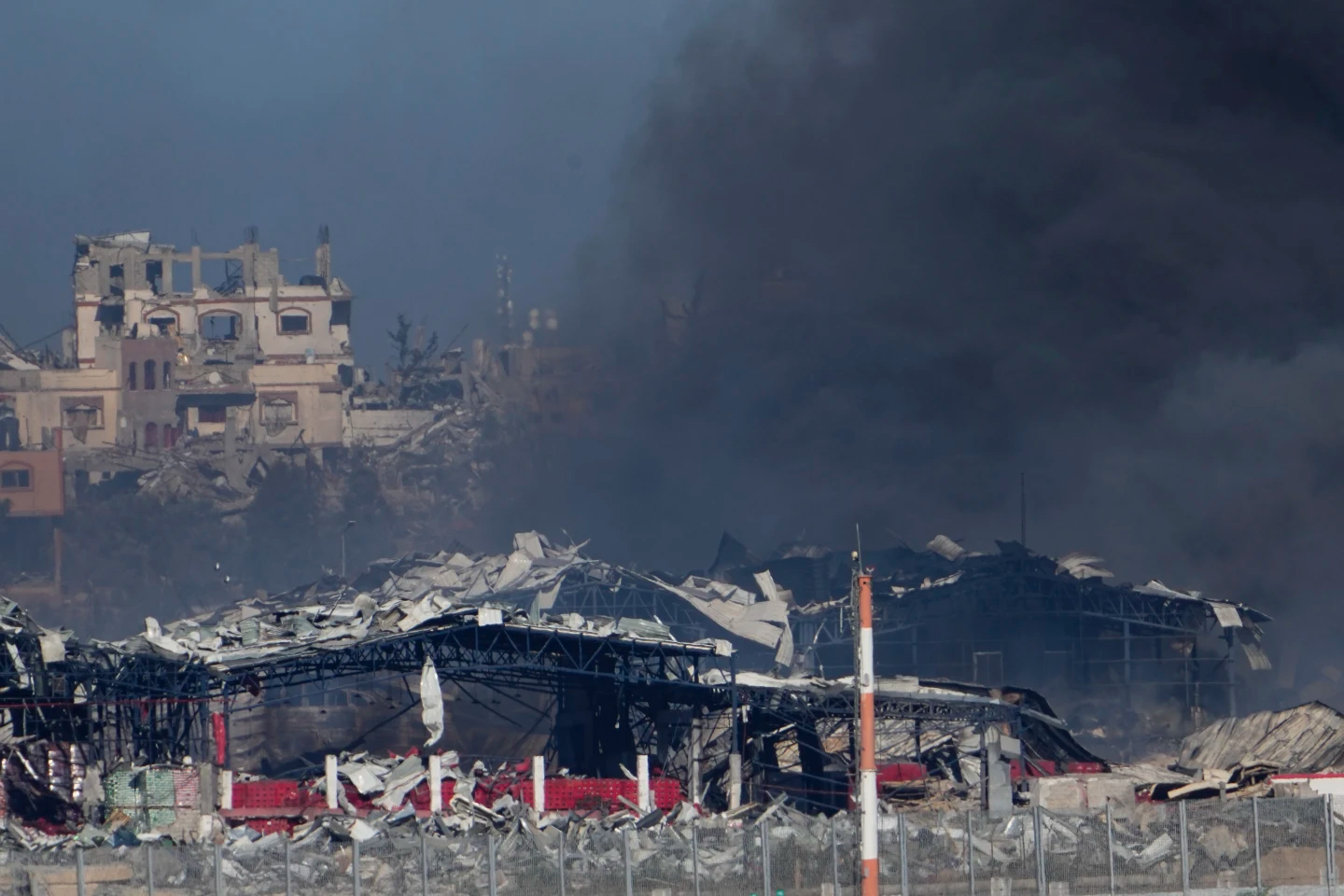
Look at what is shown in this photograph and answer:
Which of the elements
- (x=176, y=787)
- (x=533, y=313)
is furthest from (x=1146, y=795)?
(x=533, y=313)

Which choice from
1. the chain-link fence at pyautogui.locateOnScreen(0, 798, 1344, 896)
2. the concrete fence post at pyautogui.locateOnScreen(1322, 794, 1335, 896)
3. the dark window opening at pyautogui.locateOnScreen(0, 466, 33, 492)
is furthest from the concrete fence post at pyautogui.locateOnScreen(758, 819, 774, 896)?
the dark window opening at pyautogui.locateOnScreen(0, 466, 33, 492)

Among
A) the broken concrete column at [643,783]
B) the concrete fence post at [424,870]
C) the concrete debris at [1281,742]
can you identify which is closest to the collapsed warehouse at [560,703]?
the broken concrete column at [643,783]

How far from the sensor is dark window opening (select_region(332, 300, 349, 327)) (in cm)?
14550

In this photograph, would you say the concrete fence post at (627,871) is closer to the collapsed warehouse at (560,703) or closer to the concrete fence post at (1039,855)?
the concrete fence post at (1039,855)

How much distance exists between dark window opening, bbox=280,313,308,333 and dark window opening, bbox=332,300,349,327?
218 cm

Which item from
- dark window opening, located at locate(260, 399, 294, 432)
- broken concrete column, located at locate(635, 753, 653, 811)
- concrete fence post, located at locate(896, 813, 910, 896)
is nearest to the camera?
concrete fence post, located at locate(896, 813, 910, 896)

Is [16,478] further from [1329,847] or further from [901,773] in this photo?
[1329,847]

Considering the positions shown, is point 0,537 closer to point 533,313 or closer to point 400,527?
point 400,527

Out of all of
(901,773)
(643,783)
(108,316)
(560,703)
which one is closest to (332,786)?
(643,783)

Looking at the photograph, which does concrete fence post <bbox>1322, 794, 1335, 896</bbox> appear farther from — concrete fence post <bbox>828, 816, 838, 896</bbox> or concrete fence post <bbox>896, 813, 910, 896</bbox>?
concrete fence post <bbox>828, 816, 838, 896</bbox>

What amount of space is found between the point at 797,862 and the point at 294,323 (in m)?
122

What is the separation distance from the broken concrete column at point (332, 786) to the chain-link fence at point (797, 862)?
13.6 metres

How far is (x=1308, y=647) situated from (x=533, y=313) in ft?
275

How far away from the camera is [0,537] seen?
125 m
